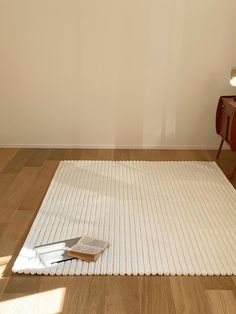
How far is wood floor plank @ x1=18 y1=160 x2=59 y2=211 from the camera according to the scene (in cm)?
284

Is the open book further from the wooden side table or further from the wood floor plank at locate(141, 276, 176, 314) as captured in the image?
the wooden side table

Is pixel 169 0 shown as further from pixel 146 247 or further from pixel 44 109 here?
pixel 146 247

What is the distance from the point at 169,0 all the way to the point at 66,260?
275 cm

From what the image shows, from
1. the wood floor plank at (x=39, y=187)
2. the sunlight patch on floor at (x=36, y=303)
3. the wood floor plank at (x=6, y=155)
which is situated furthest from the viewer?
the wood floor plank at (x=6, y=155)

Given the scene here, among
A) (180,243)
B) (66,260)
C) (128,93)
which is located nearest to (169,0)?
(128,93)

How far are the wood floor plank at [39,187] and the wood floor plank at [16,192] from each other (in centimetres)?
4

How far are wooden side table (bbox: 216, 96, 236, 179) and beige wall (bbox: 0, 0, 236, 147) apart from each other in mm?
366

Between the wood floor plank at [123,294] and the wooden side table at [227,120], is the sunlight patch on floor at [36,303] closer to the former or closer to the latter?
the wood floor plank at [123,294]

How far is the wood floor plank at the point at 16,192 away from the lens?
273cm

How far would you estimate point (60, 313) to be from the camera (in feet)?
5.80

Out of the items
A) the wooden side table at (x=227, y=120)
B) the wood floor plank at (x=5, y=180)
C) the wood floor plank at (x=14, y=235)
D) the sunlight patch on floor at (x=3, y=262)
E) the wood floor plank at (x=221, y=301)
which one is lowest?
the wood floor plank at (x=5, y=180)

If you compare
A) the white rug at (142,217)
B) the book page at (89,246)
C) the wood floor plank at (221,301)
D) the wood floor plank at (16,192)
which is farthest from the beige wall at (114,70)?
the wood floor plank at (221,301)

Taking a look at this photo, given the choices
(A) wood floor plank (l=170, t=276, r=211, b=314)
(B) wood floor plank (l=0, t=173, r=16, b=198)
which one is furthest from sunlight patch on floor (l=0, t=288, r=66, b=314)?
(B) wood floor plank (l=0, t=173, r=16, b=198)

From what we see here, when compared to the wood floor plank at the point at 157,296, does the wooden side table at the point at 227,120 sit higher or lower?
higher
